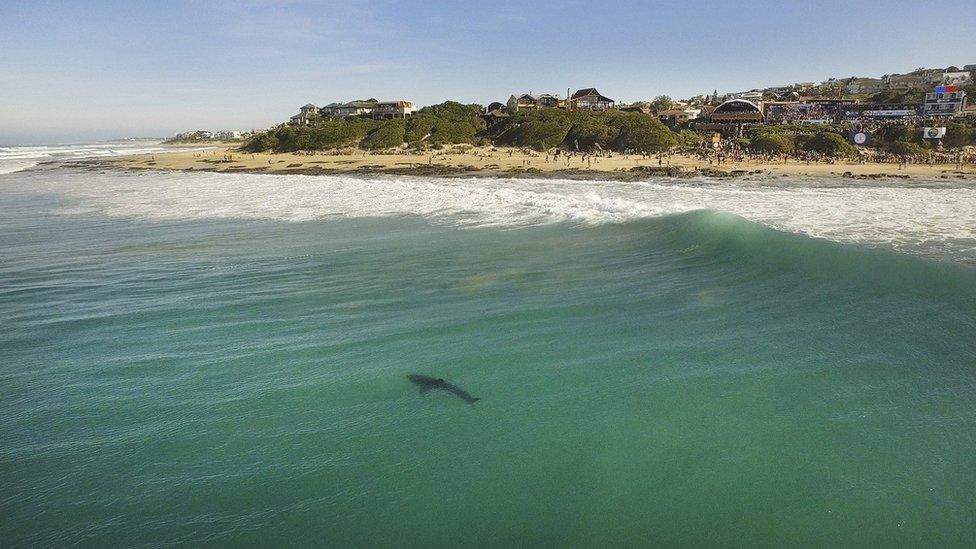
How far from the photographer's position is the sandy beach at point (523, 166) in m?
40.4

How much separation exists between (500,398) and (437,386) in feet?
3.00

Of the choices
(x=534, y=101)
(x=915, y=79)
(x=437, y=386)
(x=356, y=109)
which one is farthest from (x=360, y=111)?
(x=915, y=79)

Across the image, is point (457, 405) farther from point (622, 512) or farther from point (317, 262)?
point (317, 262)

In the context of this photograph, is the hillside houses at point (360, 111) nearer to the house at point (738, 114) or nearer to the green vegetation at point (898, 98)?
the house at point (738, 114)

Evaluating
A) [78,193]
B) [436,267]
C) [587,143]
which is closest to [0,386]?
[436,267]

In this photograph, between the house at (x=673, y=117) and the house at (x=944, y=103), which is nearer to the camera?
the house at (x=673, y=117)

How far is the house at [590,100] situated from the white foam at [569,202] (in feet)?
192

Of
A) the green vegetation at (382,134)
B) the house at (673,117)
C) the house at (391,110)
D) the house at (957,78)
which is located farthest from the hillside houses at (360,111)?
the house at (957,78)

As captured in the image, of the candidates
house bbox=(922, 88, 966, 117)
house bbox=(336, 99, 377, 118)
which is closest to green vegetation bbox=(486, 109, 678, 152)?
house bbox=(336, 99, 377, 118)

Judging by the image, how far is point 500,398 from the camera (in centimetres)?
757

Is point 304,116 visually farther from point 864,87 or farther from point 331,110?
point 864,87

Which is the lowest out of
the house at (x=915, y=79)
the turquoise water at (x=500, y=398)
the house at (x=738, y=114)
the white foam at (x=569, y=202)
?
the turquoise water at (x=500, y=398)

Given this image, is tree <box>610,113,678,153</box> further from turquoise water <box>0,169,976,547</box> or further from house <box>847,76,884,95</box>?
house <box>847,76,884,95</box>

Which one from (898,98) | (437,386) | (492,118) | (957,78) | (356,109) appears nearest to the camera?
(437,386)
